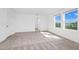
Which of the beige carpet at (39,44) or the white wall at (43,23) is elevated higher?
the white wall at (43,23)

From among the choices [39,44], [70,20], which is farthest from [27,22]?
[39,44]

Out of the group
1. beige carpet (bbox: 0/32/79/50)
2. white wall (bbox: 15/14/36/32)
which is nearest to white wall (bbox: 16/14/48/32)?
white wall (bbox: 15/14/36/32)

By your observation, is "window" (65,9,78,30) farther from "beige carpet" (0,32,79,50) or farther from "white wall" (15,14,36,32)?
"white wall" (15,14,36,32)

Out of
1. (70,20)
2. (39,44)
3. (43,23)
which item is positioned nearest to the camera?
(39,44)

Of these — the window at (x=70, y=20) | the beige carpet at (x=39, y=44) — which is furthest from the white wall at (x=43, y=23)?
the beige carpet at (x=39, y=44)

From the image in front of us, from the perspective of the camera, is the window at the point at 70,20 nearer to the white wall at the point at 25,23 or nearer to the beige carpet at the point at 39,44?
the beige carpet at the point at 39,44

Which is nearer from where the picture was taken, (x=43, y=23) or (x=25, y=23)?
(x=25, y=23)

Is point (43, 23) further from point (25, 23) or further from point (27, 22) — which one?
point (25, 23)

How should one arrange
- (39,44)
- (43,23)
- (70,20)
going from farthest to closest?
(43,23) < (70,20) < (39,44)

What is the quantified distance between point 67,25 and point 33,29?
22.1 ft
